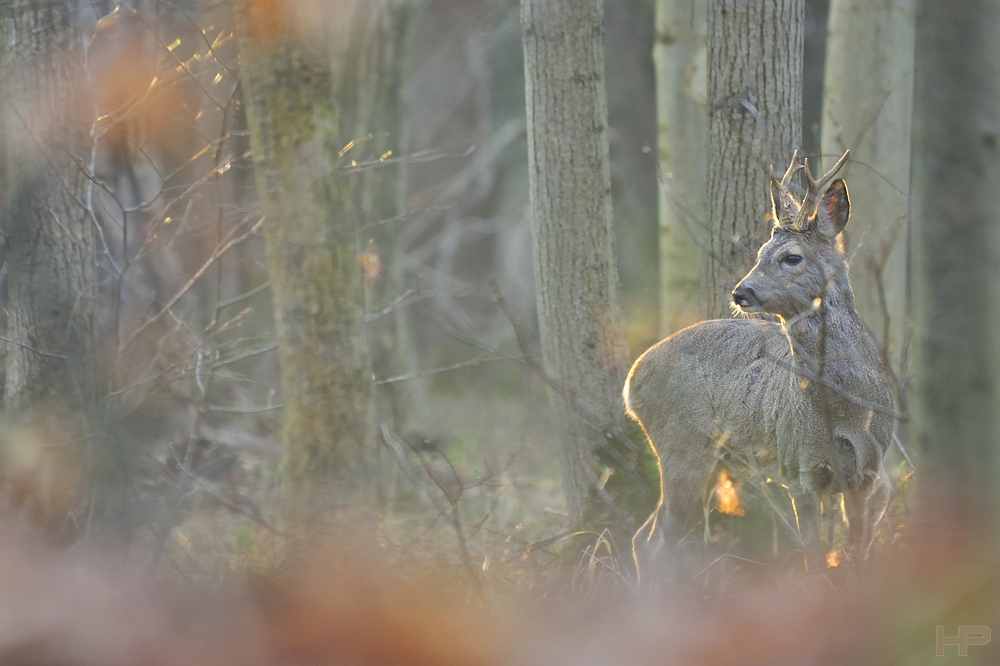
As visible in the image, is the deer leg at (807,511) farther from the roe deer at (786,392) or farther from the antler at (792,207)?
the antler at (792,207)

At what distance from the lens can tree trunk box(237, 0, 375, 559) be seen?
4461mm

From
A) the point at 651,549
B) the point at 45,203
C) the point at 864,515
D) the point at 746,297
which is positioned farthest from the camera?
the point at 45,203

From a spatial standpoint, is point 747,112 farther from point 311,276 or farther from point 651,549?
point 311,276

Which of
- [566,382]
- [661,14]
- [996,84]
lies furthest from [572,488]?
[661,14]

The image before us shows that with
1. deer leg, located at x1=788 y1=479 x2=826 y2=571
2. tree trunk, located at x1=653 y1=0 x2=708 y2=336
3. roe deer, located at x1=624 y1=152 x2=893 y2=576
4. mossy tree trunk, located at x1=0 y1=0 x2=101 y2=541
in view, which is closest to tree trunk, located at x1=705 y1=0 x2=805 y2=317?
roe deer, located at x1=624 y1=152 x2=893 y2=576

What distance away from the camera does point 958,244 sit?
339 cm

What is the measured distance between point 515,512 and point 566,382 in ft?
7.53

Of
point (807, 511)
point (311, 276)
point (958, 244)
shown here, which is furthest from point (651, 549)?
point (958, 244)

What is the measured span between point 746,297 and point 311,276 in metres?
2.05

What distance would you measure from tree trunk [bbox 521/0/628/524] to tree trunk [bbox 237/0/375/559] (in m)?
2.12

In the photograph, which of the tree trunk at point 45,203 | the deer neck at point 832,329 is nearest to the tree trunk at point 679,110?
the deer neck at point 832,329

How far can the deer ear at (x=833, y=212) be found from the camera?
16.3 feet

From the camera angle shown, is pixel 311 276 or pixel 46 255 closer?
pixel 311 276

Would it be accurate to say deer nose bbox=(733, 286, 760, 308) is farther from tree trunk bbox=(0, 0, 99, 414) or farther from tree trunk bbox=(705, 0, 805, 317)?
tree trunk bbox=(0, 0, 99, 414)
